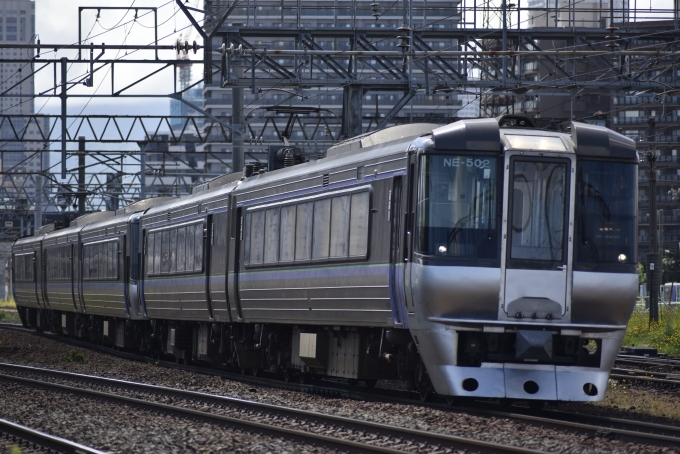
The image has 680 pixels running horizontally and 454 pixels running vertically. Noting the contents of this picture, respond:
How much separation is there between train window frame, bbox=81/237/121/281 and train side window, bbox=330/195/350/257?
12703mm

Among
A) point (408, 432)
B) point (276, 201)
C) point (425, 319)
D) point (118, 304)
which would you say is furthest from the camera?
point (118, 304)

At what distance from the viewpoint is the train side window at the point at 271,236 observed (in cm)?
1681

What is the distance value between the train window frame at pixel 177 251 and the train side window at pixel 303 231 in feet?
15.0

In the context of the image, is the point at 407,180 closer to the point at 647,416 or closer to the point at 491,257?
the point at 491,257

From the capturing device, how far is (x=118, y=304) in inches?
1056

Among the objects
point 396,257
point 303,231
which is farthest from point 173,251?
point 396,257

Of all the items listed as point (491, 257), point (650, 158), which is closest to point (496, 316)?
point (491, 257)

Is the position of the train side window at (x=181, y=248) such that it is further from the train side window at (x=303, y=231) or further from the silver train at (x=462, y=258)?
the train side window at (x=303, y=231)

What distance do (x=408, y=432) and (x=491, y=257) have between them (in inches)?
96.9

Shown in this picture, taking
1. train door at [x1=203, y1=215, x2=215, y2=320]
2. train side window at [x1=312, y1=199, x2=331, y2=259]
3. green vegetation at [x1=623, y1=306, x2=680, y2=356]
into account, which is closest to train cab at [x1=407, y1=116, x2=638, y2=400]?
train side window at [x1=312, y1=199, x2=331, y2=259]

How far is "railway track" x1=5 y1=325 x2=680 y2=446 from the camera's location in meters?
10.3

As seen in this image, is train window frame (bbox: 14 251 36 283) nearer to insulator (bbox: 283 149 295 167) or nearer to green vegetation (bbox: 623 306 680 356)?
green vegetation (bbox: 623 306 680 356)

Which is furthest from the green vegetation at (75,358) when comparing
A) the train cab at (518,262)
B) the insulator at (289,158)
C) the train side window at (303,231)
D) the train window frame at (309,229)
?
the train cab at (518,262)

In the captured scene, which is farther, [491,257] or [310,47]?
[310,47]
